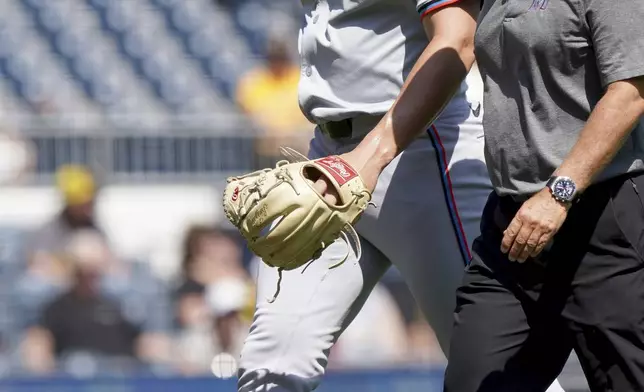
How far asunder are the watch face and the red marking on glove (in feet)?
1.71

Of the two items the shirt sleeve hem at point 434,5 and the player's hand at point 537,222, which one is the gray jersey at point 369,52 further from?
the player's hand at point 537,222

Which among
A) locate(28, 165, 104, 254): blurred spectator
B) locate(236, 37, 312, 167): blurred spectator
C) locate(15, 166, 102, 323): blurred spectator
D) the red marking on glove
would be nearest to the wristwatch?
the red marking on glove

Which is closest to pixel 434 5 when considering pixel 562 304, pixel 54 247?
pixel 562 304

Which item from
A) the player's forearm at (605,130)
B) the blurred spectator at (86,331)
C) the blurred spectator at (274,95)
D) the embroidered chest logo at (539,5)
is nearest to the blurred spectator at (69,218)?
the blurred spectator at (86,331)

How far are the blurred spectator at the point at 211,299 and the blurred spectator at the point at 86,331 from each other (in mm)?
247

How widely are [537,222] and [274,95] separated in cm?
668

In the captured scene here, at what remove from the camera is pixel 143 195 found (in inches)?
348

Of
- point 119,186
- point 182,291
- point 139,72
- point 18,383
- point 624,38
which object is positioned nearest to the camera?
point 624,38

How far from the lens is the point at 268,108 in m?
9.20

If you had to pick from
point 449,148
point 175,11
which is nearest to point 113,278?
point 175,11

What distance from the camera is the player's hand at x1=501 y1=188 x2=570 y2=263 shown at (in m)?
2.58

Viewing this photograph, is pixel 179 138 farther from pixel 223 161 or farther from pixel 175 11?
pixel 175 11

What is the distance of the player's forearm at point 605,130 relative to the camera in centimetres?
254

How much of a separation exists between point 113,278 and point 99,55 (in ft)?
11.1
